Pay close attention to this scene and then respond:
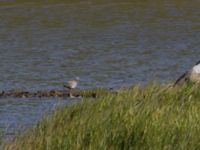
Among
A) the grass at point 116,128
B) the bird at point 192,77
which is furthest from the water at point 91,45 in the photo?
the grass at point 116,128

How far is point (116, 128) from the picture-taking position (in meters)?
9.50

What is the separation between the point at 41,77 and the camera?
70.7 feet

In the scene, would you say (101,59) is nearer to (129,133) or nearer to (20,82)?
(20,82)

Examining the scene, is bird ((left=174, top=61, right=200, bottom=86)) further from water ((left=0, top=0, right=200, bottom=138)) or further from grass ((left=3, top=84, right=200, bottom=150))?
water ((left=0, top=0, right=200, bottom=138))

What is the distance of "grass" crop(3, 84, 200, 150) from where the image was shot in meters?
9.28

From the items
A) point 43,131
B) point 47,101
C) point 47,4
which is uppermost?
point 43,131

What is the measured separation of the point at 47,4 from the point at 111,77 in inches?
600

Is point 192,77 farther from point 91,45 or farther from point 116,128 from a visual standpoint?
point 91,45

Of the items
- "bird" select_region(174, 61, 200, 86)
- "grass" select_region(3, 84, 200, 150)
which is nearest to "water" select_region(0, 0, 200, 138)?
"bird" select_region(174, 61, 200, 86)

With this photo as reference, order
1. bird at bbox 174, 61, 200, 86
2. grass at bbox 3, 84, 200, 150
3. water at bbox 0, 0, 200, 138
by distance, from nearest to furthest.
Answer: grass at bbox 3, 84, 200, 150 < bird at bbox 174, 61, 200, 86 < water at bbox 0, 0, 200, 138

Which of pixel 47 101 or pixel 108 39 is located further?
pixel 108 39

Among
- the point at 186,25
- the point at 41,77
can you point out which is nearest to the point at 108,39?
the point at 186,25

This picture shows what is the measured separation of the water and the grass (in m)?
3.59

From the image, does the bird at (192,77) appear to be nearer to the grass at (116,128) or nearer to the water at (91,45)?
the grass at (116,128)
